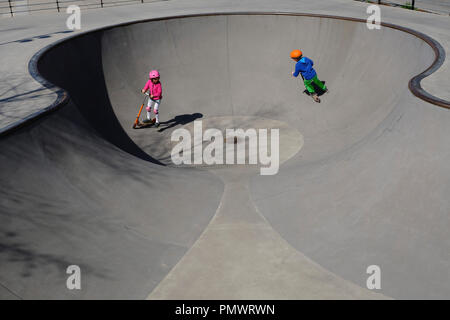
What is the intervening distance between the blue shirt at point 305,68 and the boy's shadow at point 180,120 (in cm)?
331

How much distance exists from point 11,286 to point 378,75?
10.3 m

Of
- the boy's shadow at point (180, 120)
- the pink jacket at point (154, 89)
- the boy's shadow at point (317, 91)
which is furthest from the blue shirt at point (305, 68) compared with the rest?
the pink jacket at point (154, 89)

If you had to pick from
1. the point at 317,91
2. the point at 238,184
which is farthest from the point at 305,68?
the point at 238,184

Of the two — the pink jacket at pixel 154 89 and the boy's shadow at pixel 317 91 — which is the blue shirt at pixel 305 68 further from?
the pink jacket at pixel 154 89

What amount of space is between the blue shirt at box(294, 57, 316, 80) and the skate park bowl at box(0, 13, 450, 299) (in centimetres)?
93

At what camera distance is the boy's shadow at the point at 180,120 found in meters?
12.2

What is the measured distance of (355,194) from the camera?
675cm

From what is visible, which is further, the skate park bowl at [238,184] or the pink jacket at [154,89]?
the pink jacket at [154,89]

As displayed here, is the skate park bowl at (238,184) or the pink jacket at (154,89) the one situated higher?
the pink jacket at (154,89)

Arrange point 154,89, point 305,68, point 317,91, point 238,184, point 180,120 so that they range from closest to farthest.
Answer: point 238,184
point 154,89
point 305,68
point 180,120
point 317,91

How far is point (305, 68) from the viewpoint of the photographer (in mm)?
11852

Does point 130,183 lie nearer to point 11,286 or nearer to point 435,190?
point 11,286

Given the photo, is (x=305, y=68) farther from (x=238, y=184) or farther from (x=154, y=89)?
(x=238, y=184)

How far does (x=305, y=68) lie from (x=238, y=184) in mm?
4944
